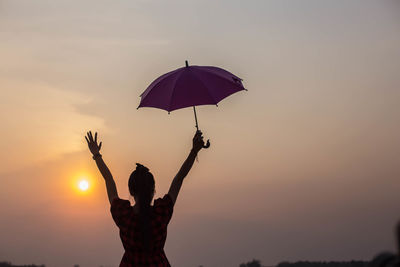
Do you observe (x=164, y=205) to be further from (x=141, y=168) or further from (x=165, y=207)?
(x=141, y=168)

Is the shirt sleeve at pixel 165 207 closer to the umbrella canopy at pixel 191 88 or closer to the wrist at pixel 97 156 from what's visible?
the wrist at pixel 97 156

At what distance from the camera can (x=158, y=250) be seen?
19.7ft

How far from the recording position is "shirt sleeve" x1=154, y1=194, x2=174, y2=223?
6031mm

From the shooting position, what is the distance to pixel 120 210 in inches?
238

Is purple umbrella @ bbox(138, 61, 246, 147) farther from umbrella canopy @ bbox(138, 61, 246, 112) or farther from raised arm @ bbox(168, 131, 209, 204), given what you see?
raised arm @ bbox(168, 131, 209, 204)

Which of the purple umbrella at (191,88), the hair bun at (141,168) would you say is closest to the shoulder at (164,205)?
the hair bun at (141,168)

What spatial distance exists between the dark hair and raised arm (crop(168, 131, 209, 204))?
1.31ft

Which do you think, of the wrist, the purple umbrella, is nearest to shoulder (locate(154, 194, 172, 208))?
the wrist

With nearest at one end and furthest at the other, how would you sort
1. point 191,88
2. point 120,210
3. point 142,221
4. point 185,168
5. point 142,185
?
point 142,185, point 142,221, point 120,210, point 185,168, point 191,88

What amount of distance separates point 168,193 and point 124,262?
0.80 m

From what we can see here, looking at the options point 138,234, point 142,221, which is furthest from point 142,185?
point 138,234

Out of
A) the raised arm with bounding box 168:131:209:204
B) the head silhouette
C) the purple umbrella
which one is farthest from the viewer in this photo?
the purple umbrella

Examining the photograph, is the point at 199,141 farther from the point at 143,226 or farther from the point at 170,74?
the point at 170,74

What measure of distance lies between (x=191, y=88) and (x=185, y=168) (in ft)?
6.38
